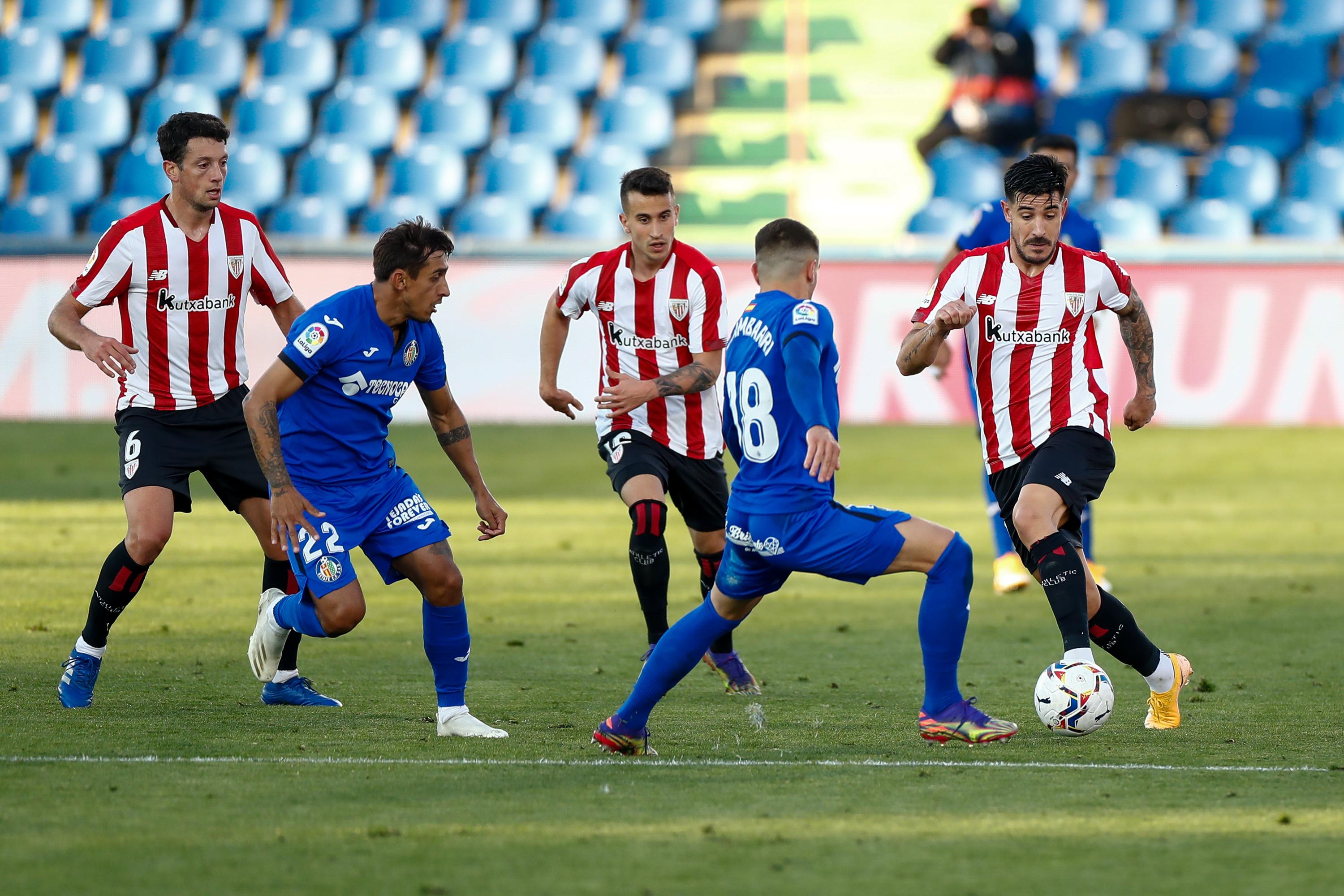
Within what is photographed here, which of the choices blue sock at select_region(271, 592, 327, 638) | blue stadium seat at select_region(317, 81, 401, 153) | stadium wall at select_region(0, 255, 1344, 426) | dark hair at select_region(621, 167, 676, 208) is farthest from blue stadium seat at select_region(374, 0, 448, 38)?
blue sock at select_region(271, 592, 327, 638)

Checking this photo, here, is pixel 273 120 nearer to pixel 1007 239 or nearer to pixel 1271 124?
pixel 1271 124

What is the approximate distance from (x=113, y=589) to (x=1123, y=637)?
3542 millimetres

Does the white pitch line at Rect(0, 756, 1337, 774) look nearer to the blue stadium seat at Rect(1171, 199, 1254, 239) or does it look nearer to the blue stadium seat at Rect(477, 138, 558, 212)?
the blue stadium seat at Rect(1171, 199, 1254, 239)

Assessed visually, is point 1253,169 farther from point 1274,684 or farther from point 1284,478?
point 1274,684

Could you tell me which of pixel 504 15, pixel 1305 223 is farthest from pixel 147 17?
pixel 1305 223

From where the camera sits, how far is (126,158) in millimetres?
20328

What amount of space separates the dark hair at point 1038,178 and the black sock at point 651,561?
1850mm

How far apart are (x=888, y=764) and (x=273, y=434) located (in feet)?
7.24

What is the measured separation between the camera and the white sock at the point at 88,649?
19.8 feet

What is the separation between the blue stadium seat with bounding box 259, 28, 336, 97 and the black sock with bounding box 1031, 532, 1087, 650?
17.4m

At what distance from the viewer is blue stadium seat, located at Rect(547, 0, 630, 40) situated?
73.5 ft

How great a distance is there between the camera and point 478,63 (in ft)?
71.8

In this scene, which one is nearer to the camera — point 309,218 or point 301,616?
point 301,616

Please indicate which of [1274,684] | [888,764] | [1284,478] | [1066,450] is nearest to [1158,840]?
[888,764]
